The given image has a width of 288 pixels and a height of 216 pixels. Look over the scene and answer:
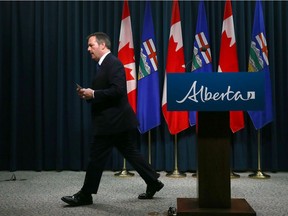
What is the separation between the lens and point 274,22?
4.93m

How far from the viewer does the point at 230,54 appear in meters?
4.68

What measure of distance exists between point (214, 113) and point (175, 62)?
6.97 feet

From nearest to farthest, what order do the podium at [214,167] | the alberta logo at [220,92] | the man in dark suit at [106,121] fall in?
the alberta logo at [220,92] → the podium at [214,167] → the man in dark suit at [106,121]

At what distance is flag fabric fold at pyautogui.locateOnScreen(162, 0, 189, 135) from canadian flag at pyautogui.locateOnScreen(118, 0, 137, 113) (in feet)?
1.31

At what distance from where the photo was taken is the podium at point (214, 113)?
2.53 metres

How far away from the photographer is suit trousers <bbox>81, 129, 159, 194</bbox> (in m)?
3.02

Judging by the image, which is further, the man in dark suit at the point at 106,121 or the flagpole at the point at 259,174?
the flagpole at the point at 259,174

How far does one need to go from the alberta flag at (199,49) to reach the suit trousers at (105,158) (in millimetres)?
1674


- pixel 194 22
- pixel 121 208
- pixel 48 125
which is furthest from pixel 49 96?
pixel 121 208

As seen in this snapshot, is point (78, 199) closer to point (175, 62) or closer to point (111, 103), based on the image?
point (111, 103)

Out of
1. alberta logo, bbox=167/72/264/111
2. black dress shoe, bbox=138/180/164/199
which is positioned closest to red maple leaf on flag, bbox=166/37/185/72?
black dress shoe, bbox=138/180/164/199

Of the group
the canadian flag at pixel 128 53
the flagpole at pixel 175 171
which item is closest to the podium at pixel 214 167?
the flagpole at pixel 175 171

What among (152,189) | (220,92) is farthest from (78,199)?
(220,92)

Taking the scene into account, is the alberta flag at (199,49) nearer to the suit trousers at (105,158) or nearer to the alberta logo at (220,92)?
the suit trousers at (105,158)
